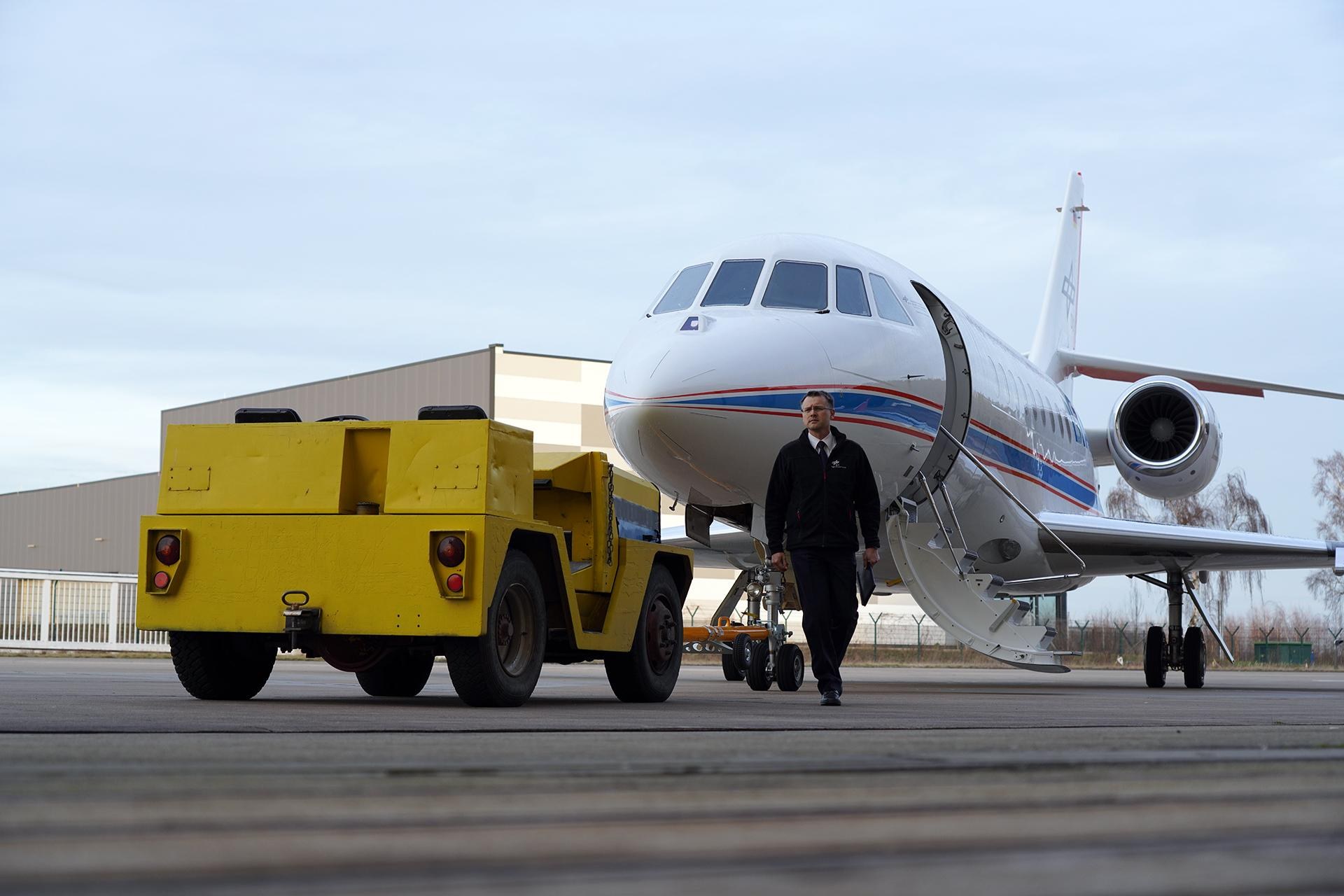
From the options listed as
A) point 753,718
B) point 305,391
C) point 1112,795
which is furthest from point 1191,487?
point 305,391

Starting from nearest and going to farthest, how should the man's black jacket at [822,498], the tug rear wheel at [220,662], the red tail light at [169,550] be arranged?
the red tail light at [169,550] < the tug rear wheel at [220,662] < the man's black jacket at [822,498]

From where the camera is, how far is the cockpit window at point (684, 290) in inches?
468

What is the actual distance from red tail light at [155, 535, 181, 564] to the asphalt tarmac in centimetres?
238

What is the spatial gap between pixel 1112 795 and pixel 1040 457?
1363cm

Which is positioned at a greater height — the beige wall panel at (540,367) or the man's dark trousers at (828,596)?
Answer: the beige wall panel at (540,367)

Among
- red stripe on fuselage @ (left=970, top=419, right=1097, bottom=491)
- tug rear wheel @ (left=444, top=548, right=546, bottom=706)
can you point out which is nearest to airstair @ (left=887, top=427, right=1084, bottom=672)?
red stripe on fuselage @ (left=970, top=419, right=1097, bottom=491)

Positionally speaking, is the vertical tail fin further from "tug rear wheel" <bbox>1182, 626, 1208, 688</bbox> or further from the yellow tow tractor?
the yellow tow tractor

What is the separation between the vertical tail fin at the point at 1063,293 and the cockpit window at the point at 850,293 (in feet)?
36.8

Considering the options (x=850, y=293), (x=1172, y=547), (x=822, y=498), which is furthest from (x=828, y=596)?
(x=1172, y=547)

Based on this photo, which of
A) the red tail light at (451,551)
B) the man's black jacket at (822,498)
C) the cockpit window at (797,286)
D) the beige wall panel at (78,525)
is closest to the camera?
the red tail light at (451,551)

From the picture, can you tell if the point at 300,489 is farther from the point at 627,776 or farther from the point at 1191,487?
the point at 1191,487

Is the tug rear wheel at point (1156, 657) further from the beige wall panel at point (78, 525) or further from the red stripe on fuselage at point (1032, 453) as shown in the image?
the beige wall panel at point (78, 525)

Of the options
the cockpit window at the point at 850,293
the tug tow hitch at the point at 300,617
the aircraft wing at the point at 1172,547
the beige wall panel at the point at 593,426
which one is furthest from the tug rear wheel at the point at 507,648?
the beige wall panel at the point at 593,426

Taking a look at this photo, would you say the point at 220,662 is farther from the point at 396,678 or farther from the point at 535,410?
the point at 535,410
